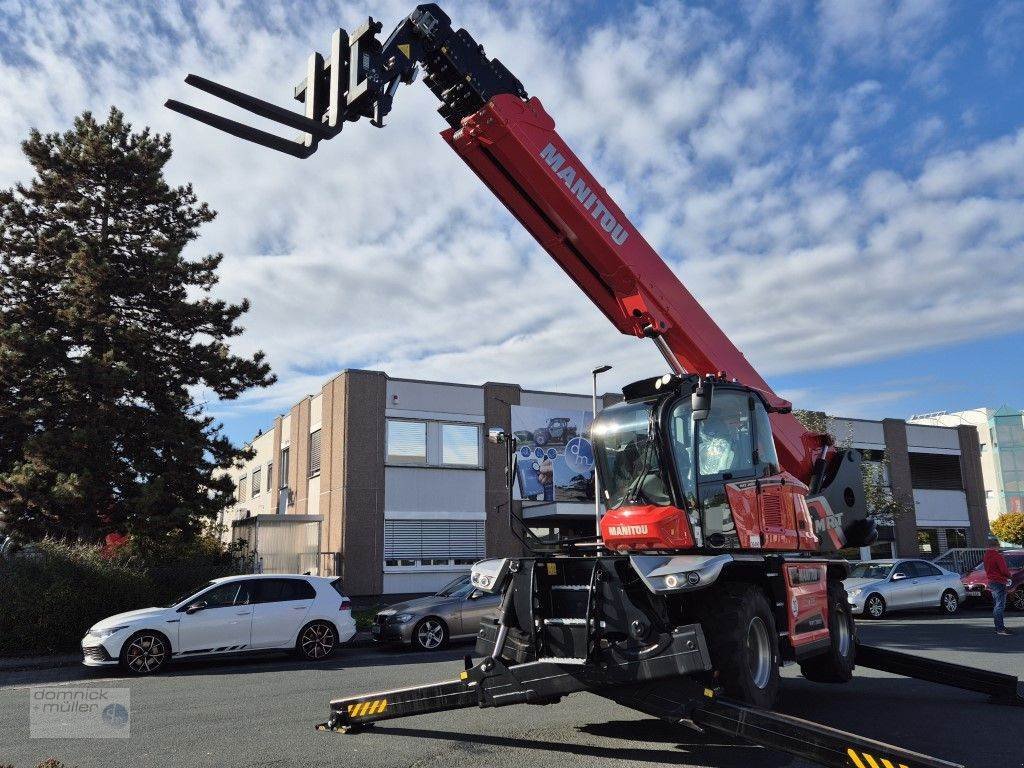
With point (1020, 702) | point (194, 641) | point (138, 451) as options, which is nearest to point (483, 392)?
point (138, 451)

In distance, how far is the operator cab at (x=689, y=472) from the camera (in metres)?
7.14

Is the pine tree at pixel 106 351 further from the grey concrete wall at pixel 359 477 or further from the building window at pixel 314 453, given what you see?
the building window at pixel 314 453

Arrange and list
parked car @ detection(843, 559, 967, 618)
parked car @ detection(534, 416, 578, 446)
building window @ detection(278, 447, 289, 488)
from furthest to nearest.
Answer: building window @ detection(278, 447, 289, 488) → parked car @ detection(534, 416, 578, 446) → parked car @ detection(843, 559, 967, 618)

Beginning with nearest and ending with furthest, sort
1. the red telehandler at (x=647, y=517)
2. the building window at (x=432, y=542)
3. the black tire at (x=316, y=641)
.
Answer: the red telehandler at (x=647, y=517) → the black tire at (x=316, y=641) → the building window at (x=432, y=542)

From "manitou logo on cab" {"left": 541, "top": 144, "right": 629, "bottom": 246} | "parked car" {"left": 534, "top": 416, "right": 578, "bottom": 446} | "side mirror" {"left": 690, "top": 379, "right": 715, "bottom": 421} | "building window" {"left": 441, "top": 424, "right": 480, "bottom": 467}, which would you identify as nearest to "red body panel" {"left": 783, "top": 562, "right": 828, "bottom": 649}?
"side mirror" {"left": 690, "top": 379, "right": 715, "bottom": 421}

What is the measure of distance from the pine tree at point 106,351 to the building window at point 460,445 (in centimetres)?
727

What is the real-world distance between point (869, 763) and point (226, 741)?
5.23m

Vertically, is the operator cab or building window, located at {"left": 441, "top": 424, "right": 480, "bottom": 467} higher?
building window, located at {"left": 441, "top": 424, "right": 480, "bottom": 467}

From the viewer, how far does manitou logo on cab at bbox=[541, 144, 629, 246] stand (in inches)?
335

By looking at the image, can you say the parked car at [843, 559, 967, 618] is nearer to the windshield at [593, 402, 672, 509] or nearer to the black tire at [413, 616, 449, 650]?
the black tire at [413, 616, 449, 650]

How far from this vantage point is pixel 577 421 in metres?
27.6

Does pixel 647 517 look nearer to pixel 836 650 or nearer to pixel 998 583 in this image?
pixel 836 650

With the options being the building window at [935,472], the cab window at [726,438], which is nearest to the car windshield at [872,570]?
the cab window at [726,438]

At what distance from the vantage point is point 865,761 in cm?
496
